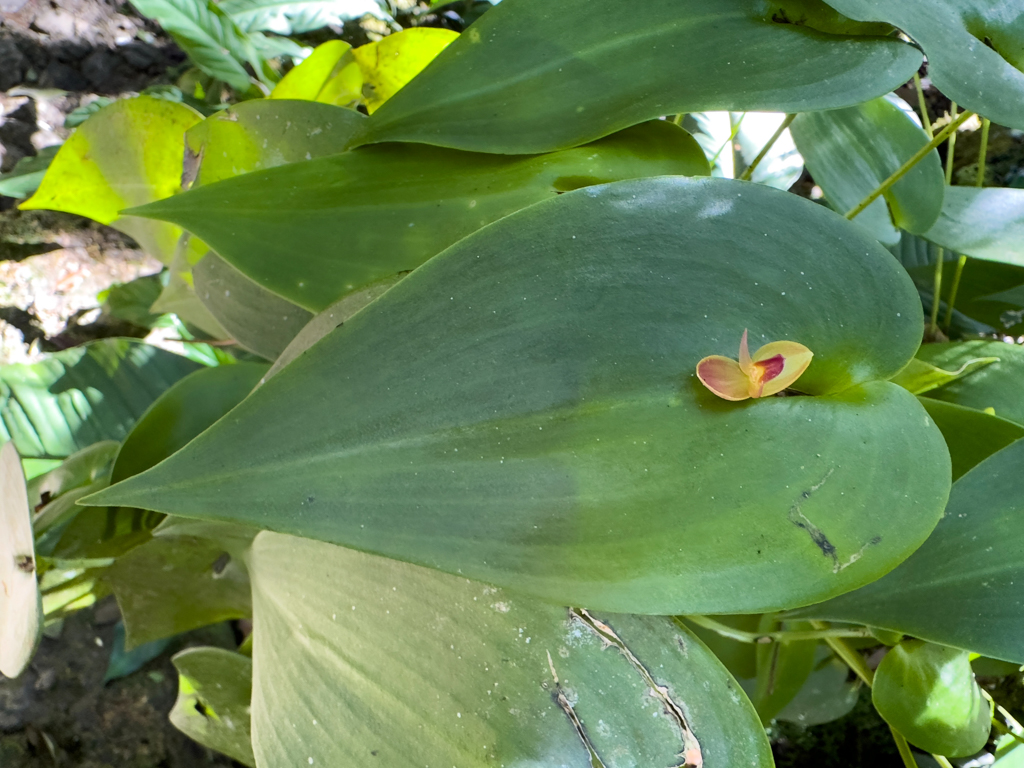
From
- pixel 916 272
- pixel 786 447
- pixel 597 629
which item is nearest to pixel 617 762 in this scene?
pixel 597 629

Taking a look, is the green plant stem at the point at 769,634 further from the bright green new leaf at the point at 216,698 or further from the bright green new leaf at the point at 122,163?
the bright green new leaf at the point at 122,163

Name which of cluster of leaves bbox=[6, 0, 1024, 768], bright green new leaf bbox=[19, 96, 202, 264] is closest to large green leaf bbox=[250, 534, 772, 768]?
cluster of leaves bbox=[6, 0, 1024, 768]

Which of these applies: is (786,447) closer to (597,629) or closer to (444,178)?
(597,629)

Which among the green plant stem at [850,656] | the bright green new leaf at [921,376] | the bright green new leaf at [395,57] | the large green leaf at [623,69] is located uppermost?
the large green leaf at [623,69]

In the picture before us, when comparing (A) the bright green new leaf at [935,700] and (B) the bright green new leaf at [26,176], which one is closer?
(A) the bright green new leaf at [935,700]

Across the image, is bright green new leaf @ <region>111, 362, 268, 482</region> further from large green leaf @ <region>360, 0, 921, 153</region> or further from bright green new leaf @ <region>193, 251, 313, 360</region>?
large green leaf @ <region>360, 0, 921, 153</region>

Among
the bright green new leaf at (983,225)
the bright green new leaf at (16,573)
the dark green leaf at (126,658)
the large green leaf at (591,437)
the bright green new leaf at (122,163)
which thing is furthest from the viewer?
the dark green leaf at (126,658)

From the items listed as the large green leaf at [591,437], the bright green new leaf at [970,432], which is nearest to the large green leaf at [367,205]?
the large green leaf at [591,437]
